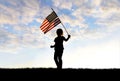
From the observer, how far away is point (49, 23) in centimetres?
2153

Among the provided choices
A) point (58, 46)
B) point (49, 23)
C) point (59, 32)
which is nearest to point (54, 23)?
point (49, 23)

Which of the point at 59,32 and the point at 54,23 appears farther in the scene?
the point at 54,23

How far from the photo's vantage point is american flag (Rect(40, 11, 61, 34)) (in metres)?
21.6
